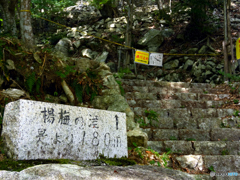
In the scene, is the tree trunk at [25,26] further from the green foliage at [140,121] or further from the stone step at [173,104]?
the green foliage at [140,121]

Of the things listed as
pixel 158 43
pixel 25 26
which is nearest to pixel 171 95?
pixel 25 26

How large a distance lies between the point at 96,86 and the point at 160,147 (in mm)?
1836

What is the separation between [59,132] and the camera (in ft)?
8.10

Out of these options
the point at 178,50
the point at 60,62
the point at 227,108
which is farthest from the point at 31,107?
the point at 178,50

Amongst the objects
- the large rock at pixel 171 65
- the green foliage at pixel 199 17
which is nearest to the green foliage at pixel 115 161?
the large rock at pixel 171 65

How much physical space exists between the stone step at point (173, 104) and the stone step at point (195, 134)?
116cm

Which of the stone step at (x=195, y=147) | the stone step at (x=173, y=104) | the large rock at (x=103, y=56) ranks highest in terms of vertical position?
the large rock at (x=103, y=56)

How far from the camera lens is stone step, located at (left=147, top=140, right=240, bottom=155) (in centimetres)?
402

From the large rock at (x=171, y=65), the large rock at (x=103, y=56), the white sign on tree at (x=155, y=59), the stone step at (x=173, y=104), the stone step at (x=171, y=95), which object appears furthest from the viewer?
the large rock at (x=103, y=56)

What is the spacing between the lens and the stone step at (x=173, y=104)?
5613 millimetres

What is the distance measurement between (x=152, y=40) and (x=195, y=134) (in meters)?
10.1

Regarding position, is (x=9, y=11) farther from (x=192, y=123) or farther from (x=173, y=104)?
(x=192, y=123)

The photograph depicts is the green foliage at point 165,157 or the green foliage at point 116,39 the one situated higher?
the green foliage at point 116,39

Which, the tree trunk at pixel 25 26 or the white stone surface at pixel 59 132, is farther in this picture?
the tree trunk at pixel 25 26
